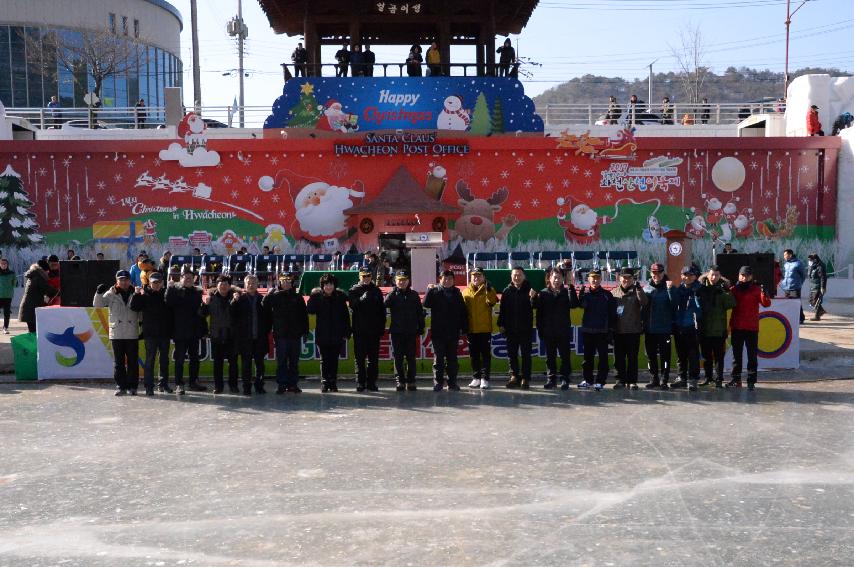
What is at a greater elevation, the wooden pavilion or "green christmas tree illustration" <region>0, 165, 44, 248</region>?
the wooden pavilion

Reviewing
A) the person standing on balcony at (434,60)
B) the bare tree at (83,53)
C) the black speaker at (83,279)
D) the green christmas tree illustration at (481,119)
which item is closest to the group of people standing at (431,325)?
the black speaker at (83,279)

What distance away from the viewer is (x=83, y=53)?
51219 millimetres

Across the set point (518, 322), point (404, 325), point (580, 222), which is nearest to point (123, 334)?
point (404, 325)

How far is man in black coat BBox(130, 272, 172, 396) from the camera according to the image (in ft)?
38.6

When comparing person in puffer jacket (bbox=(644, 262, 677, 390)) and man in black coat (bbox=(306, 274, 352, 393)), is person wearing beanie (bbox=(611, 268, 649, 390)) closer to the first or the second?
person in puffer jacket (bbox=(644, 262, 677, 390))

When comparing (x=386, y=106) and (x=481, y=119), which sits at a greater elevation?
(x=386, y=106)

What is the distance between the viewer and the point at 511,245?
23703mm

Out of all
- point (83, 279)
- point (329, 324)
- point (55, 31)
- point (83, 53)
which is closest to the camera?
point (329, 324)

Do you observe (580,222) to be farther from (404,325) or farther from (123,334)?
(123,334)

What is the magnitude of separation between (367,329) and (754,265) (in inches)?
257

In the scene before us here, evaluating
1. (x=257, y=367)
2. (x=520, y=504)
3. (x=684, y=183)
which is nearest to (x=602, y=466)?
(x=520, y=504)

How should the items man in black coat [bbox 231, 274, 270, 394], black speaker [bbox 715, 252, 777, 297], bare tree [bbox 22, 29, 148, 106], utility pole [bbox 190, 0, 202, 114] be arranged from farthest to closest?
bare tree [bbox 22, 29, 148, 106]
utility pole [bbox 190, 0, 202, 114]
black speaker [bbox 715, 252, 777, 297]
man in black coat [bbox 231, 274, 270, 394]

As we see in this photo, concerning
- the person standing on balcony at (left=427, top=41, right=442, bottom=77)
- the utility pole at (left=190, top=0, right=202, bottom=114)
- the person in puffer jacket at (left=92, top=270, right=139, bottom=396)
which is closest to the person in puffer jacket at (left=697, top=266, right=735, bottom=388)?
the person in puffer jacket at (left=92, top=270, right=139, bottom=396)

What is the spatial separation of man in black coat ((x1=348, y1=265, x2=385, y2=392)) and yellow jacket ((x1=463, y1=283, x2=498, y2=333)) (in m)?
1.23
